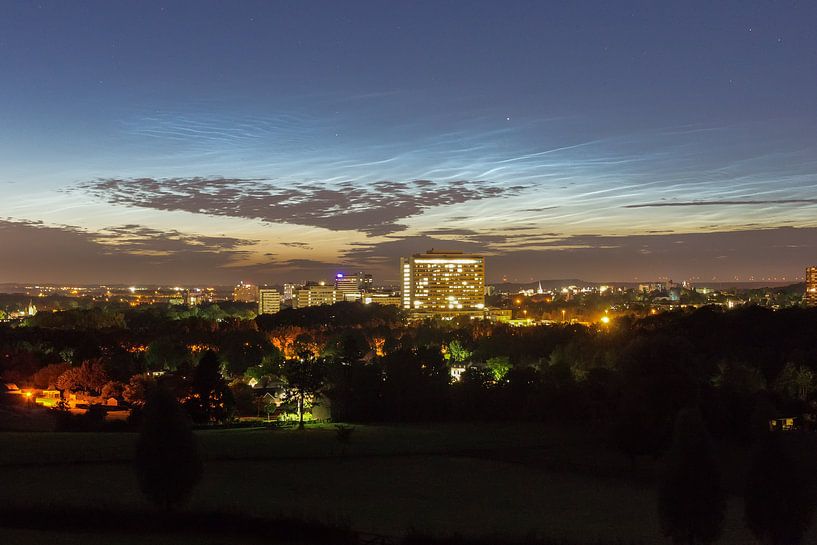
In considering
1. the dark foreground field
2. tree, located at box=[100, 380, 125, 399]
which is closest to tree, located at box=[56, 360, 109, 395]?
tree, located at box=[100, 380, 125, 399]

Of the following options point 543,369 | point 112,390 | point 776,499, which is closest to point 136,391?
point 112,390

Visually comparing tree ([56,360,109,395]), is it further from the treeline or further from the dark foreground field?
the dark foreground field

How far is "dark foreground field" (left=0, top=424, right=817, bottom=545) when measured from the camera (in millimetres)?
18031

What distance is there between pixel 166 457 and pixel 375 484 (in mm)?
7999

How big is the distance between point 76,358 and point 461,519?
44.2m

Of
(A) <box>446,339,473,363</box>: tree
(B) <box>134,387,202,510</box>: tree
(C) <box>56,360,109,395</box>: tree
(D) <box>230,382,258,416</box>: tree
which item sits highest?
(B) <box>134,387,202,510</box>: tree

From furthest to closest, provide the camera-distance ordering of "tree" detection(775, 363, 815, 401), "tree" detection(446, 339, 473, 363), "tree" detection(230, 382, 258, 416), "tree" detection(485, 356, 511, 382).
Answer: "tree" detection(446, 339, 473, 363) < "tree" detection(485, 356, 511, 382) < "tree" detection(230, 382, 258, 416) < "tree" detection(775, 363, 815, 401)

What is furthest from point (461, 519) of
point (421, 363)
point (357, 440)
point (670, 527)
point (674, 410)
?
point (421, 363)

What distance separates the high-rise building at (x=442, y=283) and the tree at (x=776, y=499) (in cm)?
17106

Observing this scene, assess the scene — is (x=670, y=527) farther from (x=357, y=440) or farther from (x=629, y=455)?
(x=357, y=440)

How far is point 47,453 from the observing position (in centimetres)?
2523

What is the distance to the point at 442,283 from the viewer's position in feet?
629

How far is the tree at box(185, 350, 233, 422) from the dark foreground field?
538cm

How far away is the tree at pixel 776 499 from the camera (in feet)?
57.2
